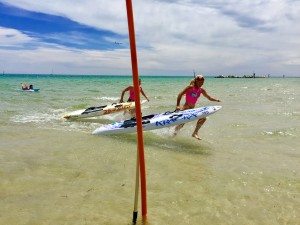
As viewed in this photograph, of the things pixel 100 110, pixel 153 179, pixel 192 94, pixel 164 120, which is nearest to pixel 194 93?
pixel 192 94

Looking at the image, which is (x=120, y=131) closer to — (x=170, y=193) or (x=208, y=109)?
(x=208, y=109)

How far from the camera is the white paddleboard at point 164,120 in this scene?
28.2ft

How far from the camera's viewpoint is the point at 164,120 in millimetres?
8766

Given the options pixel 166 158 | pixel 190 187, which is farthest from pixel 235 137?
pixel 190 187

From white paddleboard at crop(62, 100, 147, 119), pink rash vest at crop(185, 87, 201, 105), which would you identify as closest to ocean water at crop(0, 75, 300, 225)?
pink rash vest at crop(185, 87, 201, 105)

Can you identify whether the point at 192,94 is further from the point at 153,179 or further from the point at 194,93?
the point at 153,179

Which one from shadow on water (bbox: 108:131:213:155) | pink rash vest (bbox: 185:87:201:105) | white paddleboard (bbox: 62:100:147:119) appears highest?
pink rash vest (bbox: 185:87:201:105)

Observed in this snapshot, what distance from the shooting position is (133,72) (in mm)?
3023

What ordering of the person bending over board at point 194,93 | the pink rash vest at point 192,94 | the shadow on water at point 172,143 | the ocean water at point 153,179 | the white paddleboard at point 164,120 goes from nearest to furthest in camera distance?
the ocean water at point 153,179 → the shadow on water at point 172,143 → the white paddleboard at point 164,120 → the person bending over board at point 194,93 → the pink rash vest at point 192,94

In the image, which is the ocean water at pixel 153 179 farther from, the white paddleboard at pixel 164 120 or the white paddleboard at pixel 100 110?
the white paddleboard at pixel 100 110

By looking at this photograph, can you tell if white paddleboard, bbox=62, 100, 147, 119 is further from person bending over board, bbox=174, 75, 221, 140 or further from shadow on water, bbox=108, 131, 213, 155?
person bending over board, bbox=174, 75, 221, 140

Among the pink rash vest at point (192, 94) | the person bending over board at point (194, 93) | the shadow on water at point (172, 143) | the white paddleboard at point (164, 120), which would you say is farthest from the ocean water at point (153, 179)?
the pink rash vest at point (192, 94)

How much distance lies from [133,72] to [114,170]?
117 inches

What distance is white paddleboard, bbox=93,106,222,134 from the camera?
8.59m
